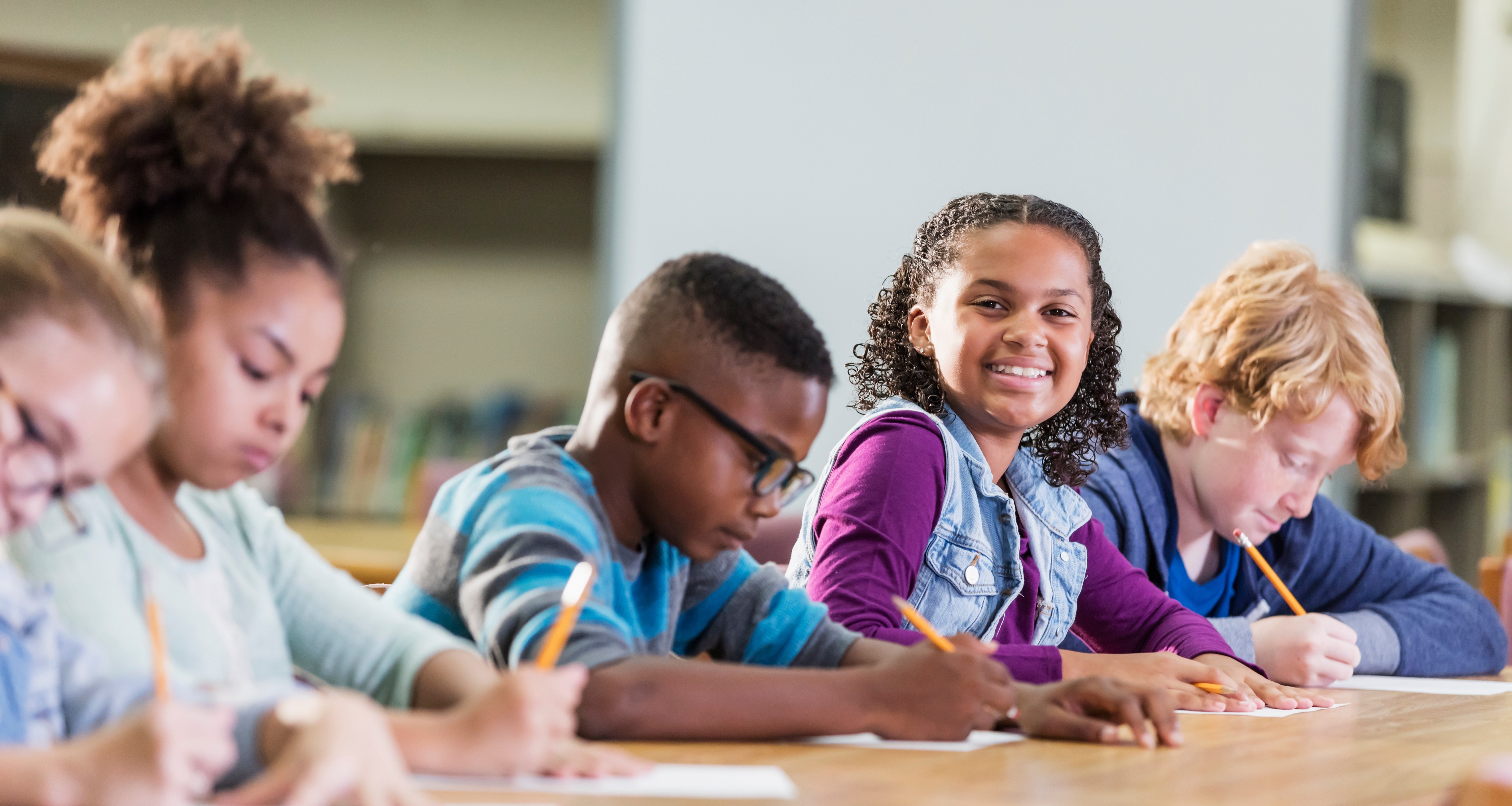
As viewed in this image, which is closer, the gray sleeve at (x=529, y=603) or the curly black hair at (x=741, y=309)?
the gray sleeve at (x=529, y=603)

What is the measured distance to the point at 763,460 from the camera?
1042 millimetres

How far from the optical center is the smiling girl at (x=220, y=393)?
2.74ft

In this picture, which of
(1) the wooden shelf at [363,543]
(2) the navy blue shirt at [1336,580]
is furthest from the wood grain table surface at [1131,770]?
(1) the wooden shelf at [363,543]

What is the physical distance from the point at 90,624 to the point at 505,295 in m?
3.56

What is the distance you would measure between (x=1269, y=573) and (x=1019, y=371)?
0.50m

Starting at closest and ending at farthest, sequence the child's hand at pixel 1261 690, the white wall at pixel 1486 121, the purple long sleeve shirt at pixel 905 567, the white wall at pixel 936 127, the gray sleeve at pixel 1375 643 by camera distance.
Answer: the purple long sleeve shirt at pixel 905 567 < the child's hand at pixel 1261 690 < the gray sleeve at pixel 1375 643 < the white wall at pixel 936 127 < the white wall at pixel 1486 121

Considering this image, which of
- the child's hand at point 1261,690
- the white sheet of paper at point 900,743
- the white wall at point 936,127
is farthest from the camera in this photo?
the white wall at point 936,127

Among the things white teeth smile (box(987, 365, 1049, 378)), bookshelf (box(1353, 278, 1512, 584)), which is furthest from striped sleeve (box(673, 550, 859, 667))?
bookshelf (box(1353, 278, 1512, 584))

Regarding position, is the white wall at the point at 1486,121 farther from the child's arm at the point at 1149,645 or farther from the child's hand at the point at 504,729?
the child's hand at the point at 504,729

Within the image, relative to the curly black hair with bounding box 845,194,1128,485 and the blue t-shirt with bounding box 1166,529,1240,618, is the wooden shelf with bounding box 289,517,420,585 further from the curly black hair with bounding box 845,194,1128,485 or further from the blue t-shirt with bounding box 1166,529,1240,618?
the blue t-shirt with bounding box 1166,529,1240,618

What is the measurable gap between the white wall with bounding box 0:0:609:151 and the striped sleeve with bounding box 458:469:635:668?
3284 mm

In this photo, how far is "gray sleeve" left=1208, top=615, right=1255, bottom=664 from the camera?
1646mm

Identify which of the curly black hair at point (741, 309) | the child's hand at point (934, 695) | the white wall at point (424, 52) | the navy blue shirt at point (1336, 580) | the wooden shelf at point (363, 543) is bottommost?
the wooden shelf at point (363, 543)

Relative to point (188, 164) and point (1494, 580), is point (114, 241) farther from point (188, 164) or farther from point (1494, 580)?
point (1494, 580)
